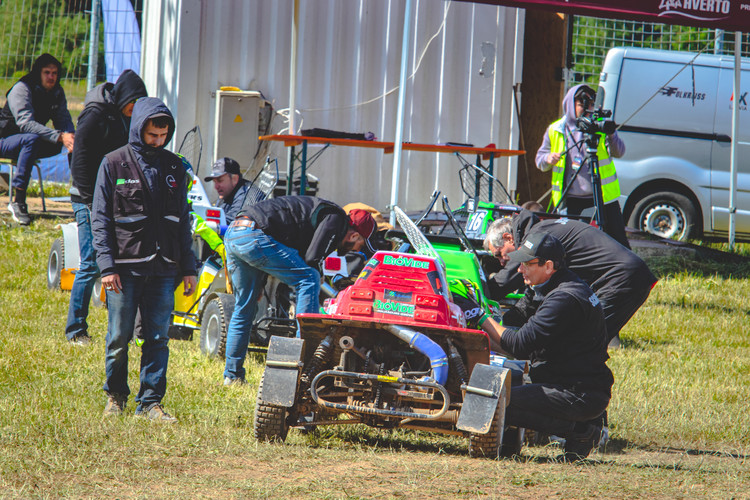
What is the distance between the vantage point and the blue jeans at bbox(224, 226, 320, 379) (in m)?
6.49

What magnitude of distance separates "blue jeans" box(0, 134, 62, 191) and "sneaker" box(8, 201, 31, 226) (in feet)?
0.75

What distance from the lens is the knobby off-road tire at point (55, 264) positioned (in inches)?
376

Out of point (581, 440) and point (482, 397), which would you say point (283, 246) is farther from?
point (581, 440)

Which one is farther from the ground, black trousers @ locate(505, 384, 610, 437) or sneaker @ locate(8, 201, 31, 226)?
sneaker @ locate(8, 201, 31, 226)

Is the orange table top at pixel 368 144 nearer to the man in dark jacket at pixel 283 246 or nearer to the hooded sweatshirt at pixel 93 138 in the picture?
the hooded sweatshirt at pixel 93 138

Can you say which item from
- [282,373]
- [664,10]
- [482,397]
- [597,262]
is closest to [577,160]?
[664,10]

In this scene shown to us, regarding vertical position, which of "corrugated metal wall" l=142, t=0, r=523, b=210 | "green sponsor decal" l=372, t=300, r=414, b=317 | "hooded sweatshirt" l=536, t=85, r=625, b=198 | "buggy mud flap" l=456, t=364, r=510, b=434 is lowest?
"buggy mud flap" l=456, t=364, r=510, b=434

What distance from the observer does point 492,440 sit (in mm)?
5090

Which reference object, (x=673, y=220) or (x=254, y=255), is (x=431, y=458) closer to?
(x=254, y=255)

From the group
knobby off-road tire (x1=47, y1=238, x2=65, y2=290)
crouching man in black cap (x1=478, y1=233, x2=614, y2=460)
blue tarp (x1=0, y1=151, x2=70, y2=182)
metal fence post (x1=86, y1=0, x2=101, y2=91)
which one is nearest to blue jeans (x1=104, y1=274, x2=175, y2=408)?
crouching man in black cap (x1=478, y1=233, x2=614, y2=460)

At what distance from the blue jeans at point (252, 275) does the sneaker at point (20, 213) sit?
5.92 meters

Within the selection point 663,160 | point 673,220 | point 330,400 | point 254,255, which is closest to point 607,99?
point 663,160

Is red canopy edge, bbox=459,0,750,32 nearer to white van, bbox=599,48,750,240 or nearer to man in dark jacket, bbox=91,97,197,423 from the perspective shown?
white van, bbox=599,48,750,240

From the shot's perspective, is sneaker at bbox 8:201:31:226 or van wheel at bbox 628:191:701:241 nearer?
sneaker at bbox 8:201:31:226
